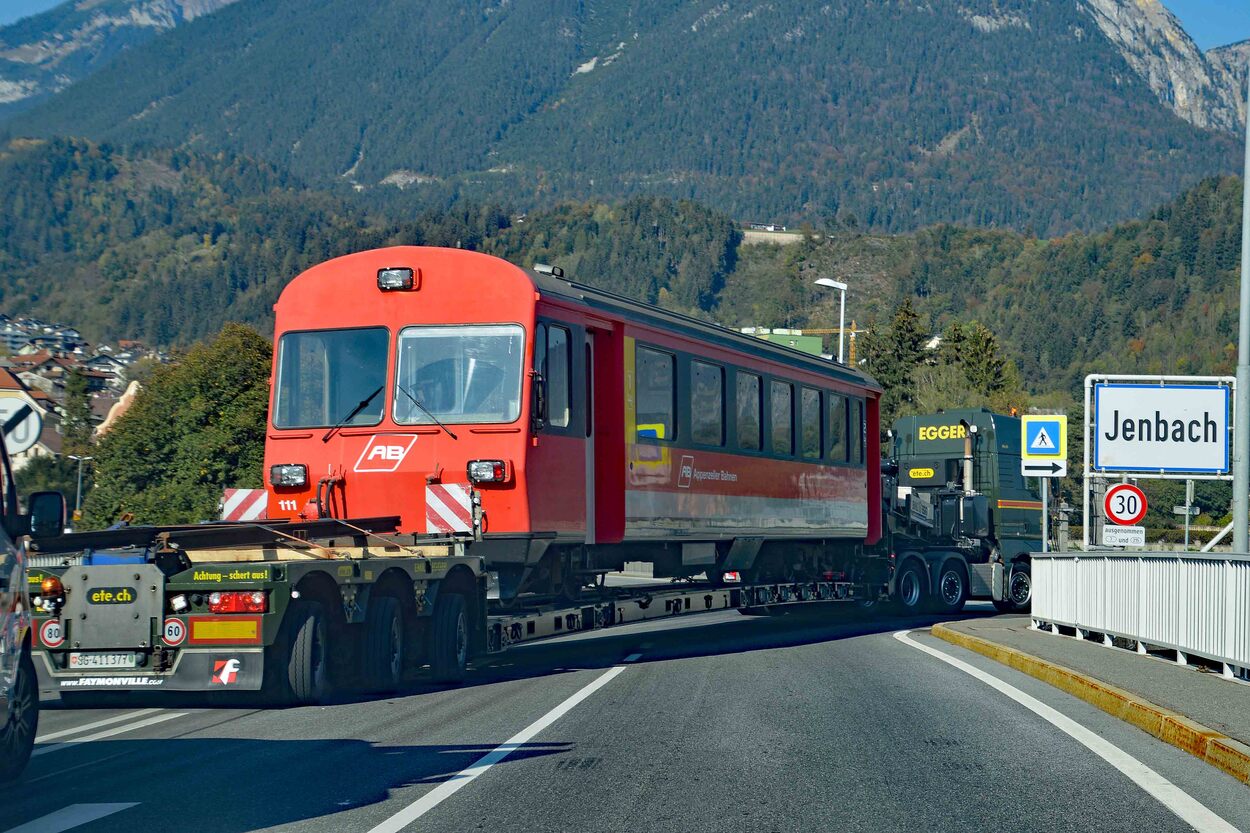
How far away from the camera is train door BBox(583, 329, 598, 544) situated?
1617 cm

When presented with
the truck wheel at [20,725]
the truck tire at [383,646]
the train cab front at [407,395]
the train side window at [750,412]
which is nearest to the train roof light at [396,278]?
the train cab front at [407,395]

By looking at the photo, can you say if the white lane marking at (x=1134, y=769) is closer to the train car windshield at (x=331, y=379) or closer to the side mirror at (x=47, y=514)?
the side mirror at (x=47, y=514)

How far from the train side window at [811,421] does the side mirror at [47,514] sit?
1481 cm

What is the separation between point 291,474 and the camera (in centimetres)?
1528

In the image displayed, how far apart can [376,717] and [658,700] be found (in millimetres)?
2475

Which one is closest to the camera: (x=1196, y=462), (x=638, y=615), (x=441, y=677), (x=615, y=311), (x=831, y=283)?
(x=441, y=677)

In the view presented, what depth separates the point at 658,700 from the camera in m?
12.9

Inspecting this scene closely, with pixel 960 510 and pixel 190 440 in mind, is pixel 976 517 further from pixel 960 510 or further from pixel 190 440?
pixel 190 440

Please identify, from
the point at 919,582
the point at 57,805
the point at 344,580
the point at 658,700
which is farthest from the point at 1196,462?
the point at 57,805

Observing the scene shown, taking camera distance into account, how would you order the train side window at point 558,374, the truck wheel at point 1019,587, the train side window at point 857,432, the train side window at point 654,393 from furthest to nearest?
the truck wheel at point 1019,587 → the train side window at point 857,432 → the train side window at point 654,393 → the train side window at point 558,374

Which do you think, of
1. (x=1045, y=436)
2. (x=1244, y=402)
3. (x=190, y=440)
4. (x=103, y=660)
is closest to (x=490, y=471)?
(x=103, y=660)

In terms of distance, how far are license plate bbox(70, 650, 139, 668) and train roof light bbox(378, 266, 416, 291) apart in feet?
17.1

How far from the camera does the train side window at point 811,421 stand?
22.3 m

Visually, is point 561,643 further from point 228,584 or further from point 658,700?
point 228,584
